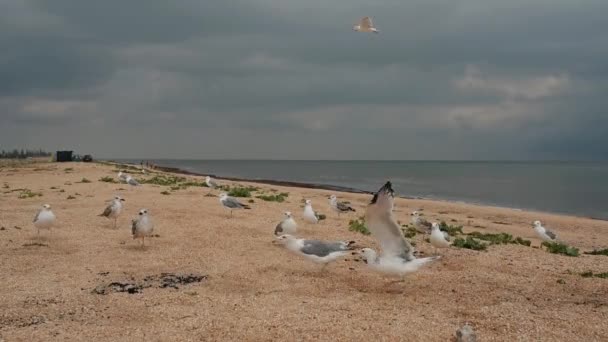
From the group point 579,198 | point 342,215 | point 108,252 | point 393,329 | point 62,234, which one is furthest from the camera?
point 579,198

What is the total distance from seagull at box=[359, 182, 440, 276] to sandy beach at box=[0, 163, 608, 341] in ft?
1.71

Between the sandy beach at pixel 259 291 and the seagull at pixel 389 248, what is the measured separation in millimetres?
522

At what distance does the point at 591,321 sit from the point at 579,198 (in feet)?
170

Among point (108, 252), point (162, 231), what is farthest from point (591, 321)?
point (162, 231)

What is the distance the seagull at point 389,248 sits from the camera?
9.86 metres

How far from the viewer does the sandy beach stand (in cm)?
838

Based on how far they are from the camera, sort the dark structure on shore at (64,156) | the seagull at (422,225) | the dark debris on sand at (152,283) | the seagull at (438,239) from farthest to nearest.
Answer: the dark structure on shore at (64,156) < the seagull at (422,225) < the seagull at (438,239) < the dark debris on sand at (152,283)

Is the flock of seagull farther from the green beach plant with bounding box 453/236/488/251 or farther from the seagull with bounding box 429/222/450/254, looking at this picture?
the green beach plant with bounding box 453/236/488/251

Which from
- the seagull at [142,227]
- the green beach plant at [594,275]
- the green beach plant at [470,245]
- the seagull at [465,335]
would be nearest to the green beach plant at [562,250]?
the green beach plant at [470,245]

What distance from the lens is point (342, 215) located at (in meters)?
22.9

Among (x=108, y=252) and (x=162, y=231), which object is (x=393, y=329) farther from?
(x=162, y=231)

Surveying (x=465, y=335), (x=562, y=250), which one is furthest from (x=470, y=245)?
(x=465, y=335)

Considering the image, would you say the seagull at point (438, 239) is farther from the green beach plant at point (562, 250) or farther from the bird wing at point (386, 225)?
the bird wing at point (386, 225)

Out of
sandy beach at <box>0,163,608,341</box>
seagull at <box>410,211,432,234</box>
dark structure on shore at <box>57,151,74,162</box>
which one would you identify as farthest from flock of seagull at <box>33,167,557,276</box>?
dark structure on shore at <box>57,151,74,162</box>
